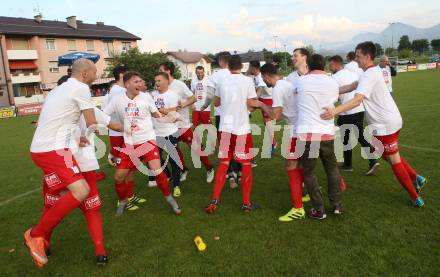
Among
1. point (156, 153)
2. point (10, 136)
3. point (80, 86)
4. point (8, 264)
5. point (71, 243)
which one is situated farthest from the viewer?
point (10, 136)

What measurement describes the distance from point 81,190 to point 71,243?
1.40 metres

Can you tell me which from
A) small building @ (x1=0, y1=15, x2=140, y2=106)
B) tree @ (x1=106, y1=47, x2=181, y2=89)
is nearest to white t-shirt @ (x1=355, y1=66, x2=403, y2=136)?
small building @ (x1=0, y1=15, x2=140, y2=106)

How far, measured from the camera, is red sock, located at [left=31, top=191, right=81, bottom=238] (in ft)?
13.0

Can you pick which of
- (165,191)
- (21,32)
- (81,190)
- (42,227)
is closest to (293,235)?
(165,191)

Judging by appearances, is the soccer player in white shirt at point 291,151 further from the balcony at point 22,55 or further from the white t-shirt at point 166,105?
the balcony at point 22,55

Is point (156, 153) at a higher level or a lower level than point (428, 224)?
higher

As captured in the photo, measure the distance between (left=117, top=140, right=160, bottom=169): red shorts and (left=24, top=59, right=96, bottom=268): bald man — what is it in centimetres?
139

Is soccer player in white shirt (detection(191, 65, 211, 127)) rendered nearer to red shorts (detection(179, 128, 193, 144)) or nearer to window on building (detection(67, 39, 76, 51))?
red shorts (detection(179, 128, 193, 144))

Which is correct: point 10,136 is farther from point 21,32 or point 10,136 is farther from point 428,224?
point 21,32

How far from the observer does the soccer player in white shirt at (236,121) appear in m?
5.30

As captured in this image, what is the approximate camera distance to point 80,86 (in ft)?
12.9

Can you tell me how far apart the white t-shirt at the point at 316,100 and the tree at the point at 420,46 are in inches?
4272

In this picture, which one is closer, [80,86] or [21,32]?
[80,86]

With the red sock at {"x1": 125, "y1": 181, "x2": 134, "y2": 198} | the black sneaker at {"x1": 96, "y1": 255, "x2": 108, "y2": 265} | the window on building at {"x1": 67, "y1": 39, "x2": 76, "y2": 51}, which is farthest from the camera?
the window on building at {"x1": 67, "y1": 39, "x2": 76, "y2": 51}
